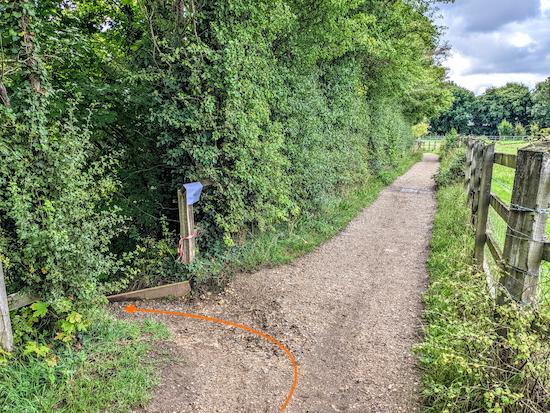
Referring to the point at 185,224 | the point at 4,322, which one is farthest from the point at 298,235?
the point at 4,322

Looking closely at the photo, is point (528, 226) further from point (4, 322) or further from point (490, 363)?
point (4, 322)

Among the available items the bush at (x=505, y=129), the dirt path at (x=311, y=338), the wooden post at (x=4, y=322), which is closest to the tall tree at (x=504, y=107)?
the bush at (x=505, y=129)

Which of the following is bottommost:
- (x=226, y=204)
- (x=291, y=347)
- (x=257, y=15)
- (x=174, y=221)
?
(x=291, y=347)

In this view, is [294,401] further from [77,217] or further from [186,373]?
[77,217]

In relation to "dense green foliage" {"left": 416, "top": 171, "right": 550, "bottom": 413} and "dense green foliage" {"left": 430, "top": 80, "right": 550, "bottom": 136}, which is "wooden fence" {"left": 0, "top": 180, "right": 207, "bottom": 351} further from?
"dense green foliage" {"left": 430, "top": 80, "right": 550, "bottom": 136}

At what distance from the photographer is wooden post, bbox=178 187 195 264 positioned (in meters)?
5.19

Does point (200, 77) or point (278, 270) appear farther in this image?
point (278, 270)

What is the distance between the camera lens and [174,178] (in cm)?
593

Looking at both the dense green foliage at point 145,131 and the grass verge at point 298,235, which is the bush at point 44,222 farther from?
the grass verge at point 298,235

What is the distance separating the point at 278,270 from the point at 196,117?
10.6ft

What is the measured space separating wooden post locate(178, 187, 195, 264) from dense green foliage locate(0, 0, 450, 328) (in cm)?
27

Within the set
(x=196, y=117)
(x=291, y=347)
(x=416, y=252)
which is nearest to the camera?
(x=291, y=347)

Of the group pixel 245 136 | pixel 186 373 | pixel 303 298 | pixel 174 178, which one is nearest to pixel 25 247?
pixel 186 373

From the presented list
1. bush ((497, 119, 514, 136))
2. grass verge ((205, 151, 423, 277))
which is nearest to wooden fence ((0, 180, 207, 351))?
grass verge ((205, 151, 423, 277))
